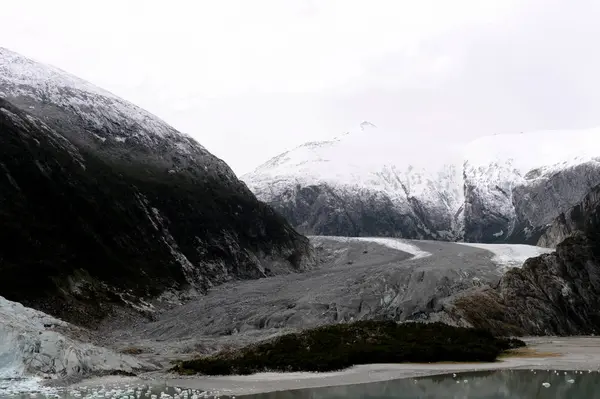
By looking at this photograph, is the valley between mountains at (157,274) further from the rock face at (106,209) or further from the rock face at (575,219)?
the rock face at (575,219)

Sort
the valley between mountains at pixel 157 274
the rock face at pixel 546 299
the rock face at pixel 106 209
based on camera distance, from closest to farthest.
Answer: the valley between mountains at pixel 157 274
the rock face at pixel 546 299
the rock face at pixel 106 209

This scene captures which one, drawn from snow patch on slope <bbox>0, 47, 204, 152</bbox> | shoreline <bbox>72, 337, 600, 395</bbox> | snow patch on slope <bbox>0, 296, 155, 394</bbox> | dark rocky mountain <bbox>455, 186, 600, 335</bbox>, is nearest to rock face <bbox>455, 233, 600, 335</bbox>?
dark rocky mountain <bbox>455, 186, 600, 335</bbox>

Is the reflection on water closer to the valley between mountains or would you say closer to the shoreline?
the shoreline

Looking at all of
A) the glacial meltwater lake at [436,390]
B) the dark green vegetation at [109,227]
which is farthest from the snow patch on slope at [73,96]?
the glacial meltwater lake at [436,390]

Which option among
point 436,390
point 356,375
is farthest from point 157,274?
point 436,390

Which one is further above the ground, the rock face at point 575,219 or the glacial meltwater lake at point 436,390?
the rock face at point 575,219

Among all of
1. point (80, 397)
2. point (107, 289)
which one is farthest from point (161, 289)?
point (80, 397)

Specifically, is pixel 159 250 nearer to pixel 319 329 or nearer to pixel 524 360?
pixel 319 329

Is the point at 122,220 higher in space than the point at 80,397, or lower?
higher
